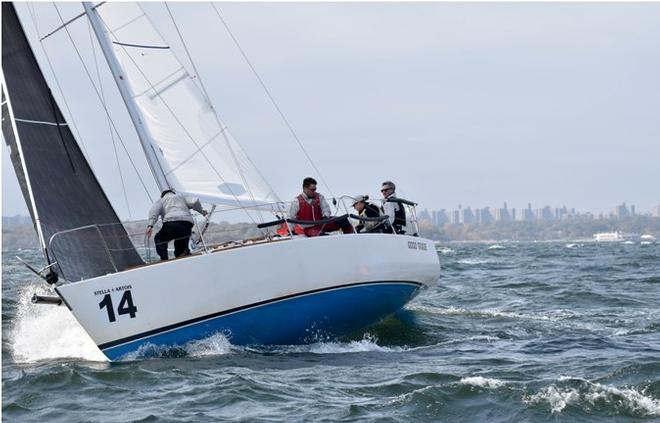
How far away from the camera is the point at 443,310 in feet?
50.0

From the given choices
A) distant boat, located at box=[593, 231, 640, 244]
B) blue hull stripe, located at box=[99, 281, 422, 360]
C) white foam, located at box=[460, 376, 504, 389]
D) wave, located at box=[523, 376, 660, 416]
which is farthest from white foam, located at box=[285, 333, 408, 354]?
distant boat, located at box=[593, 231, 640, 244]

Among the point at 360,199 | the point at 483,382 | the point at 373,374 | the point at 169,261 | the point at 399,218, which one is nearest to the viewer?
the point at 483,382

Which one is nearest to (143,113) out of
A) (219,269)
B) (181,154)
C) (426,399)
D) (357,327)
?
(181,154)

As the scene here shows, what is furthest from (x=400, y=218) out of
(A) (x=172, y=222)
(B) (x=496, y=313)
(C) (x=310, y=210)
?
(A) (x=172, y=222)

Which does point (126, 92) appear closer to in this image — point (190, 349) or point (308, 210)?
point (308, 210)

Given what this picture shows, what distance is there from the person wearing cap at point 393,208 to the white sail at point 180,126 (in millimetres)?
1630

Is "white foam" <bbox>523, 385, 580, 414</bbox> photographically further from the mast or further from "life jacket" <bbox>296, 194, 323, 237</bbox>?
the mast

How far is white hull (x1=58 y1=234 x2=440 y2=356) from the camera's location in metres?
9.56

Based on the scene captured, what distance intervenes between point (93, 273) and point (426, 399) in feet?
12.6

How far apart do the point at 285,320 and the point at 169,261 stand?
1288 mm

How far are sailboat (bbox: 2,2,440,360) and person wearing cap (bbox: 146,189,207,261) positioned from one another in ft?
1.01

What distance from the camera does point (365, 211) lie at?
12227mm

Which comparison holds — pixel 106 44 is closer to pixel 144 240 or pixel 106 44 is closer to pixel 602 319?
pixel 144 240

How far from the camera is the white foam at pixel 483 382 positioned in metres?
8.30
